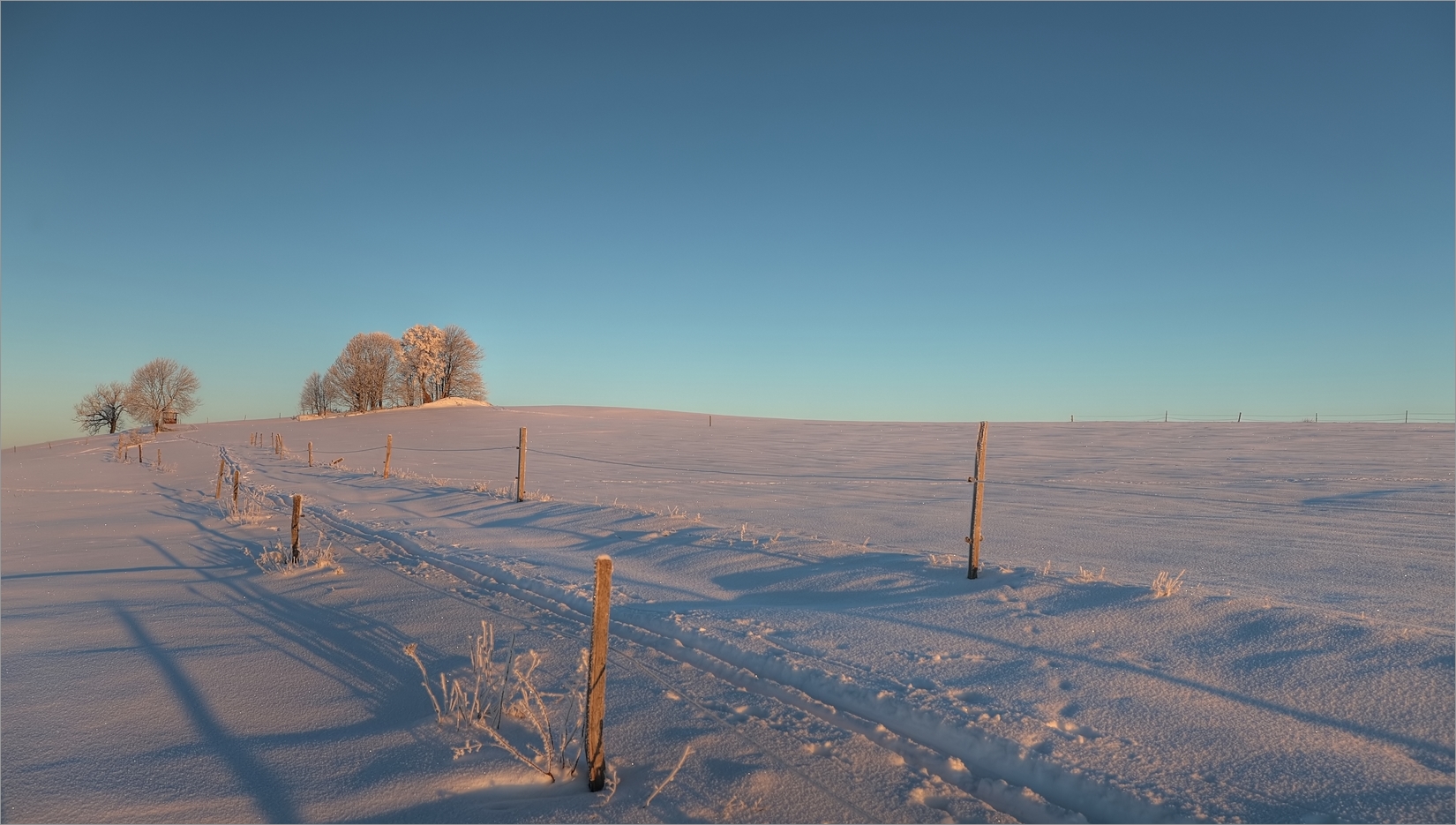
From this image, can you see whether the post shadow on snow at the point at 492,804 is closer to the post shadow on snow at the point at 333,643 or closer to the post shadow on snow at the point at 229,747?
the post shadow on snow at the point at 229,747

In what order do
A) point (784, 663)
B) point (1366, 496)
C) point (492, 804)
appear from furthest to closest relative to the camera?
1. point (1366, 496)
2. point (784, 663)
3. point (492, 804)

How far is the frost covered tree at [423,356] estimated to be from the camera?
71.2 meters

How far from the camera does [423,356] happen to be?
71.2 metres

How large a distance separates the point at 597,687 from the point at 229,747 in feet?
7.81

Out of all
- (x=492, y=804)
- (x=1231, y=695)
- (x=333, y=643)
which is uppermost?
(x=1231, y=695)

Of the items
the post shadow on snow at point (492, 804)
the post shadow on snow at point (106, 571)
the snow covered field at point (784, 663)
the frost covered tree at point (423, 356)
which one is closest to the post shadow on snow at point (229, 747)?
the snow covered field at point (784, 663)

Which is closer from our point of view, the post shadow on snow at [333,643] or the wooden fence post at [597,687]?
the wooden fence post at [597,687]

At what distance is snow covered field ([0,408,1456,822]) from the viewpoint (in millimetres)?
3721

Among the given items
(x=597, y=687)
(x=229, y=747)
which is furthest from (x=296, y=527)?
(x=597, y=687)

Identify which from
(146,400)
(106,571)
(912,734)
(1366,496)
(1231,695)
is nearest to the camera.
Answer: (912,734)

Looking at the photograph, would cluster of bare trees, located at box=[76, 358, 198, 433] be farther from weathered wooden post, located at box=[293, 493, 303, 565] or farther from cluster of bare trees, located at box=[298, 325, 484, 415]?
weathered wooden post, located at box=[293, 493, 303, 565]

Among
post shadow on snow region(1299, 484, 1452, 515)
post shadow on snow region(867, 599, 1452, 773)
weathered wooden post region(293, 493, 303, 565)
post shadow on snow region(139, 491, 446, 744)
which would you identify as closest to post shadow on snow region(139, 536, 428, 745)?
post shadow on snow region(139, 491, 446, 744)

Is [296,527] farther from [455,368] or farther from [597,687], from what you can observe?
[455,368]

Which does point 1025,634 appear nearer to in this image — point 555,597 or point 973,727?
point 973,727
